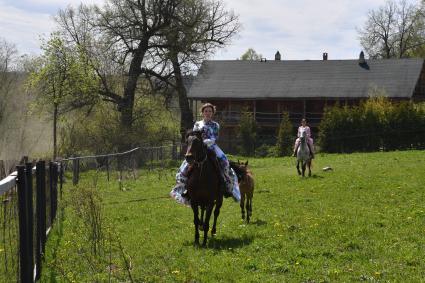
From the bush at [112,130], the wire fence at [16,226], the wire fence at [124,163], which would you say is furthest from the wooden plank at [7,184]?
the bush at [112,130]

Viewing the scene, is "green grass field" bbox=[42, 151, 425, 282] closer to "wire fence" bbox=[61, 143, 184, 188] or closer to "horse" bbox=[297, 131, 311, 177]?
"horse" bbox=[297, 131, 311, 177]

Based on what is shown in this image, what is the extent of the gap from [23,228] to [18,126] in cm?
5343

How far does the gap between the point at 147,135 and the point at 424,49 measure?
47.2 m

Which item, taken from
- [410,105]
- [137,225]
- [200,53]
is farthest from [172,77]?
[137,225]

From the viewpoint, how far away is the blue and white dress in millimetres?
10695

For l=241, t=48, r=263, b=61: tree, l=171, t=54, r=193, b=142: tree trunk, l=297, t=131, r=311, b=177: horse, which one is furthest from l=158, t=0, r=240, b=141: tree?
l=241, t=48, r=263, b=61: tree

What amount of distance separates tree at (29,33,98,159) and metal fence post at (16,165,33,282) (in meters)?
35.6

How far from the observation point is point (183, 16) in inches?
1843

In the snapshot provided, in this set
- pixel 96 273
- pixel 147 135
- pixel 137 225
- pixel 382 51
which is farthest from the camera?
pixel 382 51

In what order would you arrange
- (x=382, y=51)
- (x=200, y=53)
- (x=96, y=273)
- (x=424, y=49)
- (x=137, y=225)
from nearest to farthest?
(x=96, y=273) < (x=137, y=225) < (x=200, y=53) < (x=424, y=49) < (x=382, y=51)

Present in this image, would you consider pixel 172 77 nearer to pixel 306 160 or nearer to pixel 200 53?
pixel 200 53

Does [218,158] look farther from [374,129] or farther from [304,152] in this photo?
[374,129]

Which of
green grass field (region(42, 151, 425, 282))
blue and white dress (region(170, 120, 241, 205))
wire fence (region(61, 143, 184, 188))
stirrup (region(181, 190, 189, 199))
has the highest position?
blue and white dress (region(170, 120, 241, 205))

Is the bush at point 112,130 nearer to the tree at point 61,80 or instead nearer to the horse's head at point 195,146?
the tree at point 61,80
